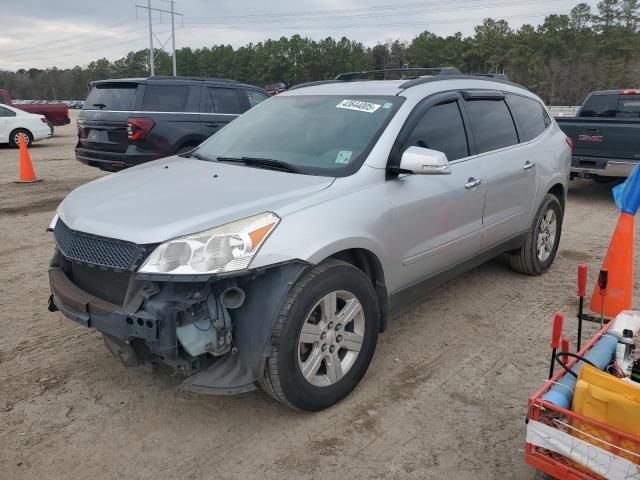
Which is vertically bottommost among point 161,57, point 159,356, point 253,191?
point 159,356

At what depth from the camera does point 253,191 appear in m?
3.04

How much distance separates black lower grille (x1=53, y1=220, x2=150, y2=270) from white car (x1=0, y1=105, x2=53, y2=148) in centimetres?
1673

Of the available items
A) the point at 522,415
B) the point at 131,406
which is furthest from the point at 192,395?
the point at 522,415

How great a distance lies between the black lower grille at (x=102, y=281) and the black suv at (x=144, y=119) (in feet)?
19.0

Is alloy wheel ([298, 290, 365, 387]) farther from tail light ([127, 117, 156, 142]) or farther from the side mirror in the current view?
tail light ([127, 117, 156, 142])

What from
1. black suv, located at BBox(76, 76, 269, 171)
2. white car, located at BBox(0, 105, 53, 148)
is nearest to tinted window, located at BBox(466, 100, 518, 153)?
black suv, located at BBox(76, 76, 269, 171)

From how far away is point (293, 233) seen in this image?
9.16ft

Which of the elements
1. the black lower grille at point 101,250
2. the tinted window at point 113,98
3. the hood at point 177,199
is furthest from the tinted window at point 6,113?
the black lower grille at point 101,250

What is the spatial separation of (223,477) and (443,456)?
1088mm

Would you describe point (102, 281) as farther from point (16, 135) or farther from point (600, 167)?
point (16, 135)

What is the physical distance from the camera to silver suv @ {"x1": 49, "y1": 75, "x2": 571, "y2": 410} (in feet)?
8.57

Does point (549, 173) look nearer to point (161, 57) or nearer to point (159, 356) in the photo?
point (159, 356)

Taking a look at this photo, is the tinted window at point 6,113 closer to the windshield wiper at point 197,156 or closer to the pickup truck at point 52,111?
the pickup truck at point 52,111

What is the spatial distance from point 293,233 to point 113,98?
300 inches
